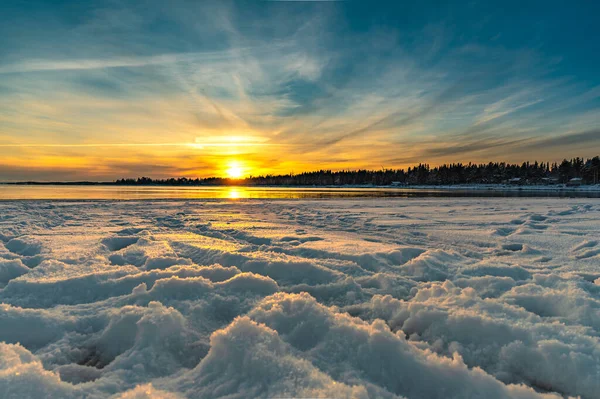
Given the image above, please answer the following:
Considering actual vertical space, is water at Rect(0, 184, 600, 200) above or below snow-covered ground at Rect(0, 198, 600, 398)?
below

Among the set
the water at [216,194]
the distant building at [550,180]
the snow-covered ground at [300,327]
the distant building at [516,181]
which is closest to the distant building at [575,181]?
the distant building at [550,180]

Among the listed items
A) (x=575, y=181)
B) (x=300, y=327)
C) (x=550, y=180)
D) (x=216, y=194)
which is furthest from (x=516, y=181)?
(x=300, y=327)

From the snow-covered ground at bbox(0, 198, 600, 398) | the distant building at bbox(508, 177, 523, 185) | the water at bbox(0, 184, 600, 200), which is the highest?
the distant building at bbox(508, 177, 523, 185)

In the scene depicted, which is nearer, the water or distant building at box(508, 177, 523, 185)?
the water

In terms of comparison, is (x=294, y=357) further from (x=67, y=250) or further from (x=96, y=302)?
(x=67, y=250)

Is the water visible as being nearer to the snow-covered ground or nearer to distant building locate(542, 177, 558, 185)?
the snow-covered ground

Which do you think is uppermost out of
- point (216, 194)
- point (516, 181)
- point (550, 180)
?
point (550, 180)

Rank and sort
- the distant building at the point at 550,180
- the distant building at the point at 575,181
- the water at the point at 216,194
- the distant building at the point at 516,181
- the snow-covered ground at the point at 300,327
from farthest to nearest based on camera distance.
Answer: the distant building at the point at 516,181 < the distant building at the point at 550,180 < the distant building at the point at 575,181 < the water at the point at 216,194 < the snow-covered ground at the point at 300,327

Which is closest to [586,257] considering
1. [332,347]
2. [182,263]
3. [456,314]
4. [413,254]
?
[413,254]

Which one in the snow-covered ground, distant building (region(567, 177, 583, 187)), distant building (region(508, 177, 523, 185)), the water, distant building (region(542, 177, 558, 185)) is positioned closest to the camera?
the snow-covered ground

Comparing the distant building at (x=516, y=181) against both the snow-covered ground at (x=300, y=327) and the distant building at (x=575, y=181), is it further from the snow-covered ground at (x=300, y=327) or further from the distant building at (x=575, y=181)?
the snow-covered ground at (x=300, y=327)

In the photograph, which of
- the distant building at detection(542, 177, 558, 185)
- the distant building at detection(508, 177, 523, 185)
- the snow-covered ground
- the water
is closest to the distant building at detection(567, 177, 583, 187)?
the distant building at detection(542, 177, 558, 185)

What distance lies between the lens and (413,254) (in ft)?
16.3

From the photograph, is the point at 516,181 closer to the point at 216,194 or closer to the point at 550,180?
the point at 550,180
